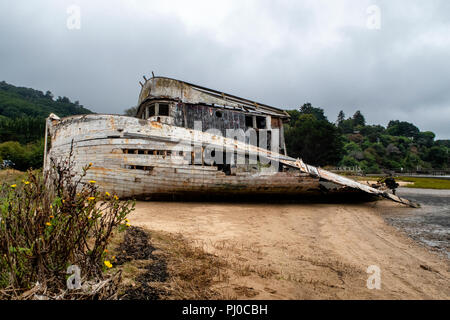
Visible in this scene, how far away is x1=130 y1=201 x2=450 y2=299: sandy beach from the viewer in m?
2.47

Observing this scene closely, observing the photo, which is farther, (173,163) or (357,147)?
(357,147)

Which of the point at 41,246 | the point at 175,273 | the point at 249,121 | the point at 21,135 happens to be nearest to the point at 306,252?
the point at 175,273

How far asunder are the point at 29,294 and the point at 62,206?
689 mm

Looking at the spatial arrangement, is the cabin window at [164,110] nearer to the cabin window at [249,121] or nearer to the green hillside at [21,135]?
the cabin window at [249,121]

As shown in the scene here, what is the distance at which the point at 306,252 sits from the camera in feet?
12.2

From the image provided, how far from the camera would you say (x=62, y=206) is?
1.94m

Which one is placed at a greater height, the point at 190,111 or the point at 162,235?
the point at 190,111

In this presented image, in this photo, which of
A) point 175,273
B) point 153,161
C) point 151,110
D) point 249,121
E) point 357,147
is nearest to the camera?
point 175,273

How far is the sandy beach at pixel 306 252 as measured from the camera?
2471 millimetres

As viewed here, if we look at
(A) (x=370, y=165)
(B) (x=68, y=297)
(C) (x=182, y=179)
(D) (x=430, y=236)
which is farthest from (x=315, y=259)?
(A) (x=370, y=165)

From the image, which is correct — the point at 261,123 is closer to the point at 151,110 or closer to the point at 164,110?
the point at 164,110

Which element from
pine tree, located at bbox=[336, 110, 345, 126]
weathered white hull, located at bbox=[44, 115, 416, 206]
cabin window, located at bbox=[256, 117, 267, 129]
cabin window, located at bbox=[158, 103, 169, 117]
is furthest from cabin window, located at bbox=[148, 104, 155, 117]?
pine tree, located at bbox=[336, 110, 345, 126]

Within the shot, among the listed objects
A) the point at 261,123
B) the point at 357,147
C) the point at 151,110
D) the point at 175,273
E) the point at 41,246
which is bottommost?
the point at 175,273
